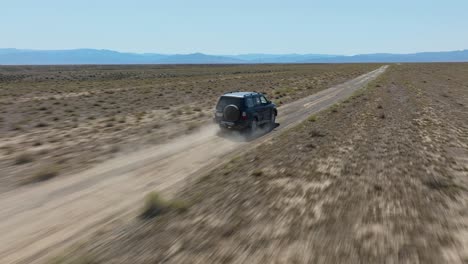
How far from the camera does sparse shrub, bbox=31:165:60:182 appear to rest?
10.8m

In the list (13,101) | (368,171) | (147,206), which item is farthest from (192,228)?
(13,101)

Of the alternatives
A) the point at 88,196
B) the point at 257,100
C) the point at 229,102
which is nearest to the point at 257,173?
the point at 88,196

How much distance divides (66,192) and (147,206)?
8.60 feet

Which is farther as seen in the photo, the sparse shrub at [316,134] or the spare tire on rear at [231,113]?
the spare tire on rear at [231,113]

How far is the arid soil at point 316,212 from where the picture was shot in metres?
6.43

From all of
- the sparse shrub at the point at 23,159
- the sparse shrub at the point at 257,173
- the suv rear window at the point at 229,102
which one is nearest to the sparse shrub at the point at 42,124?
the sparse shrub at the point at 23,159

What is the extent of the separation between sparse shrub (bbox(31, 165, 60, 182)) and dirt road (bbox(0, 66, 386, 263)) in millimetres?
409

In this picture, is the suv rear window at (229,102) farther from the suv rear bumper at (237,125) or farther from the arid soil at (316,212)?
the arid soil at (316,212)

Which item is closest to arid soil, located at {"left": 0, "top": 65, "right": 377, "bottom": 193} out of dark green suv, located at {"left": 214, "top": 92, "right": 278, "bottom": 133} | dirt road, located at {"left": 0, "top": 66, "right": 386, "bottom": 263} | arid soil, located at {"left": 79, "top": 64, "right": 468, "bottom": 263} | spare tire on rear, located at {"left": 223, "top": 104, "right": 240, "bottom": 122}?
dirt road, located at {"left": 0, "top": 66, "right": 386, "bottom": 263}

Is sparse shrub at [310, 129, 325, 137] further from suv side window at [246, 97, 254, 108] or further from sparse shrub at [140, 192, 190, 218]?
sparse shrub at [140, 192, 190, 218]

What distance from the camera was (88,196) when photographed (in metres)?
9.43

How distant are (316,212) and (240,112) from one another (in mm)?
9975

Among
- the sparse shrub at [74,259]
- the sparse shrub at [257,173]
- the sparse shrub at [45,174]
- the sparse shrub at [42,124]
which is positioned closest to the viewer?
the sparse shrub at [74,259]

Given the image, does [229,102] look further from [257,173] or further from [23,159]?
[23,159]
